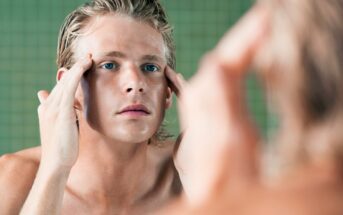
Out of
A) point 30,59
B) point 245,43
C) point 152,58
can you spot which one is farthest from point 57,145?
point 30,59

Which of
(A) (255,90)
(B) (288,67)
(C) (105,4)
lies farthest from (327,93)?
(A) (255,90)

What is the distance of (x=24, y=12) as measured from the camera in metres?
3.45

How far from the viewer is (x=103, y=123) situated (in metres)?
1.65

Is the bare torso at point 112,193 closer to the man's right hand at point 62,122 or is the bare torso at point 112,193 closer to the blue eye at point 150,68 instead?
the man's right hand at point 62,122

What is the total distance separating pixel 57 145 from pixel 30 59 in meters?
1.84

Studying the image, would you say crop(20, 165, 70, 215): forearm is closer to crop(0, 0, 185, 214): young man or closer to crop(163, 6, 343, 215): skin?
crop(0, 0, 185, 214): young man

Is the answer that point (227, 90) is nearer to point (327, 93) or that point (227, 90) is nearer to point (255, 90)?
point (327, 93)

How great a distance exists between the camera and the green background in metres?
3.39

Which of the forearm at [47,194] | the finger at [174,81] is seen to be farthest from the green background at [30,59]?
the forearm at [47,194]

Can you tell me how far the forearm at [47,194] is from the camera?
1587 mm

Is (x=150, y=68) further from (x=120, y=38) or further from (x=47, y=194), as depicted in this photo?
(x=47, y=194)

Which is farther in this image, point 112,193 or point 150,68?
point 112,193

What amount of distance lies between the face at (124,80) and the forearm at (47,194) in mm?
142

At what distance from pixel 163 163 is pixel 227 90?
1.30 m
